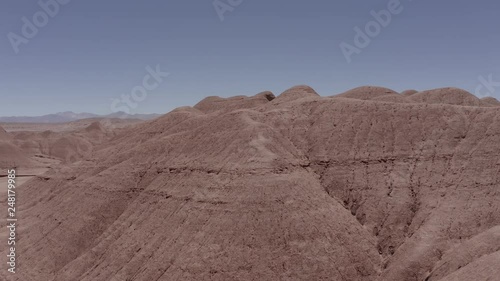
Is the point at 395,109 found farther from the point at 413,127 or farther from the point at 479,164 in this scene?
the point at 479,164

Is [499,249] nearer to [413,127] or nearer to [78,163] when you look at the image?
[413,127]


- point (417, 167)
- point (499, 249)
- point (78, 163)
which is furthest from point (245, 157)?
point (78, 163)

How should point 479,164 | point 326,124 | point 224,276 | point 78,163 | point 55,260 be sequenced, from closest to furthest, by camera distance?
point 224,276
point 479,164
point 55,260
point 326,124
point 78,163

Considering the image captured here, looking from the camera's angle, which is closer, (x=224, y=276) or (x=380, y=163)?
(x=224, y=276)

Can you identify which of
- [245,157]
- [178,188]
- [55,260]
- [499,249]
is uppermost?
[245,157]

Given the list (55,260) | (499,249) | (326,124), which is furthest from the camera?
(326,124)

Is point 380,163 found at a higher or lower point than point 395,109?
lower

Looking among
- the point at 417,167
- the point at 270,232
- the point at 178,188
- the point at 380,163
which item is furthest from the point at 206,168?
the point at 417,167
